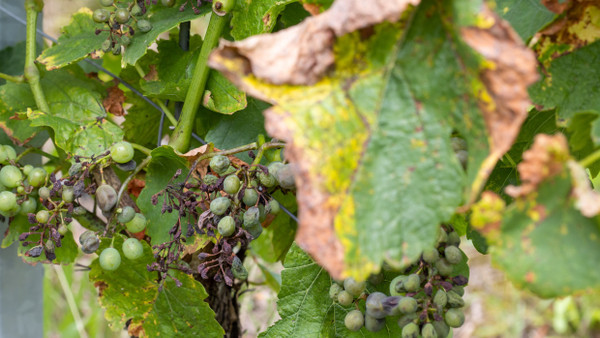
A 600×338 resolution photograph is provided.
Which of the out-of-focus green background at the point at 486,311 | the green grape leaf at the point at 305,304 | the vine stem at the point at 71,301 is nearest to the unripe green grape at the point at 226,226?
the green grape leaf at the point at 305,304

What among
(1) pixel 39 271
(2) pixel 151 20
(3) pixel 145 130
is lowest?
(1) pixel 39 271

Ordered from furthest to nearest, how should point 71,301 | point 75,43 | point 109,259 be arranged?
point 71,301 → point 75,43 → point 109,259

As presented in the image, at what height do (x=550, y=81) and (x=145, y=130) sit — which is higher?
(x=550, y=81)

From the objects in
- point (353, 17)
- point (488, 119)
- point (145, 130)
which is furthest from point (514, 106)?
point (145, 130)

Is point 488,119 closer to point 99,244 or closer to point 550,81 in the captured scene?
point 550,81

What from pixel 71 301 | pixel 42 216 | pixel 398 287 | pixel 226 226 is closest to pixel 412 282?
pixel 398 287

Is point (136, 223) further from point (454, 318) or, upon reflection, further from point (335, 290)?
point (454, 318)
